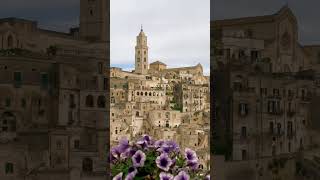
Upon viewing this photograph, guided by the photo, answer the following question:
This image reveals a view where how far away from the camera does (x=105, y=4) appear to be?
278cm

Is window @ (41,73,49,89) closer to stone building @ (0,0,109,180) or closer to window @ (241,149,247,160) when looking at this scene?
stone building @ (0,0,109,180)

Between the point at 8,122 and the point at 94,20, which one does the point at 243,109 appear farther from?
the point at 8,122

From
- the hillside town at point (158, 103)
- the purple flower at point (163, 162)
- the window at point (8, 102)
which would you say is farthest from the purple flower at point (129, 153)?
the hillside town at point (158, 103)

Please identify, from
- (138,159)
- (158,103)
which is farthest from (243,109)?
(158,103)

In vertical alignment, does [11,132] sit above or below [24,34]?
below

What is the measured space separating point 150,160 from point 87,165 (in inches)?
12.9

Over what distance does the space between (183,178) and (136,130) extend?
12283 mm

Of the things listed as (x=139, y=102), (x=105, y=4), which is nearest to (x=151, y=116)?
(x=139, y=102)

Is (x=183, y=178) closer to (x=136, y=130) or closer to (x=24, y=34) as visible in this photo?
(x=24, y=34)

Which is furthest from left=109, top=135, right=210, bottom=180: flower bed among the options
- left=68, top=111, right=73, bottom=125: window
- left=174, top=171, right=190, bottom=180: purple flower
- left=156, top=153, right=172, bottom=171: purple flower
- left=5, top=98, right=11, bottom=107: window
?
left=5, top=98, right=11, bottom=107: window

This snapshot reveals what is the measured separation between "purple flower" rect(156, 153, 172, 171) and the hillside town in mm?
10981

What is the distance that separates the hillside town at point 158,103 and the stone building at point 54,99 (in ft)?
35.9

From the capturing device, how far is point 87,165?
2.70 metres

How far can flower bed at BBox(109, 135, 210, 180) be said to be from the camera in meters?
2.71
